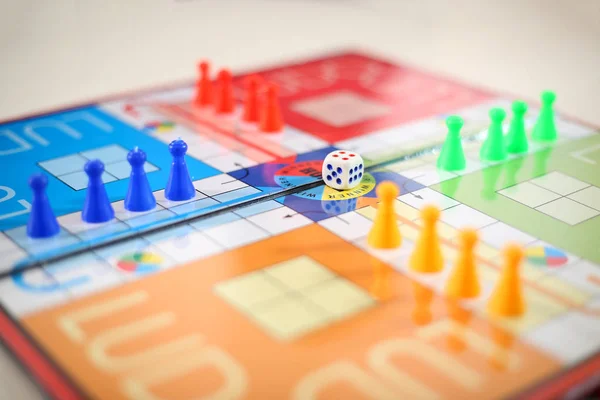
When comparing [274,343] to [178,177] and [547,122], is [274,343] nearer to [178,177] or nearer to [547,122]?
[178,177]

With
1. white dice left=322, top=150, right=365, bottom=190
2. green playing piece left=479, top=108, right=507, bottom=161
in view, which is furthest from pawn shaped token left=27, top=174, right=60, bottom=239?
green playing piece left=479, top=108, right=507, bottom=161

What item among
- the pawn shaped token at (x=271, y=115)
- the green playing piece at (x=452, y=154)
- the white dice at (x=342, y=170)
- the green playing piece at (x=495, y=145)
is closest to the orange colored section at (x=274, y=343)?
the white dice at (x=342, y=170)

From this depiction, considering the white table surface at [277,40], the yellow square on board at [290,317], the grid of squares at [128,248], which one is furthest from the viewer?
the white table surface at [277,40]

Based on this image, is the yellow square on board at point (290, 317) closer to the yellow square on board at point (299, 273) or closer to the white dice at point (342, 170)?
the yellow square on board at point (299, 273)

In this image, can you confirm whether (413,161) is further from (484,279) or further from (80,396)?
(80,396)

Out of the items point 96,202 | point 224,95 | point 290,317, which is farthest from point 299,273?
point 224,95

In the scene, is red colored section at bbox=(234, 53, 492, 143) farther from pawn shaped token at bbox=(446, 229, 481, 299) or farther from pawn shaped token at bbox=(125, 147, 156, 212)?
pawn shaped token at bbox=(446, 229, 481, 299)
